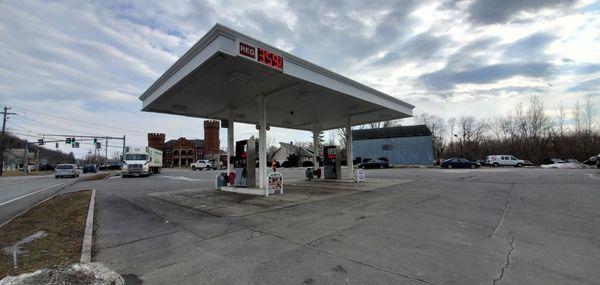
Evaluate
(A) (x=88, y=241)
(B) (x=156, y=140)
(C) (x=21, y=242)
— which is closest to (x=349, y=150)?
(A) (x=88, y=241)

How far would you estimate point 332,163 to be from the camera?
61.2 ft

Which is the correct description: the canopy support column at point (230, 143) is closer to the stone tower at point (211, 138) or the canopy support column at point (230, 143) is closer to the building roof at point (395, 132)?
the building roof at point (395, 132)

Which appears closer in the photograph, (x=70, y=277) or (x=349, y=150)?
(x=70, y=277)

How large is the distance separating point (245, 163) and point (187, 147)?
85475 millimetres

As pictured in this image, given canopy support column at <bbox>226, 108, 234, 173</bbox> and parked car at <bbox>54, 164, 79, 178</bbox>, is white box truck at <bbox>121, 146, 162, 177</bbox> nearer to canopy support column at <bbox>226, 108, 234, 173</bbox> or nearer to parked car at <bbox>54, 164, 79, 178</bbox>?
parked car at <bbox>54, 164, 79, 178</bbox>

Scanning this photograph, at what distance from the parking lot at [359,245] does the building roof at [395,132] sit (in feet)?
143

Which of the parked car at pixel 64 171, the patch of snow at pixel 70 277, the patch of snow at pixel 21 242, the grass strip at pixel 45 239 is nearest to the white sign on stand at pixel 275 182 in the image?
the grass strip at pixel 45 239

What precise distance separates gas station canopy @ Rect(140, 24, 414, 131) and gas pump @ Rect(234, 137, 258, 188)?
1.79m

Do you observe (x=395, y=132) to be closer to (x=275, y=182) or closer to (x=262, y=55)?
(x=275, y=182)

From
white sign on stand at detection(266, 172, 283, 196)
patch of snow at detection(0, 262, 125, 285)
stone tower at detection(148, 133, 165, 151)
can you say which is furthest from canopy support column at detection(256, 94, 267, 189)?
stone tower at detection(148, 133, 165, 151)

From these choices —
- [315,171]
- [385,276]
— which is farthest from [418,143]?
[385,276]

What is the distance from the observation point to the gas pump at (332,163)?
18.5 metres

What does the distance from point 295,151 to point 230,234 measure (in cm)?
6264

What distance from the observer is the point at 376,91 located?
13.7 metres
